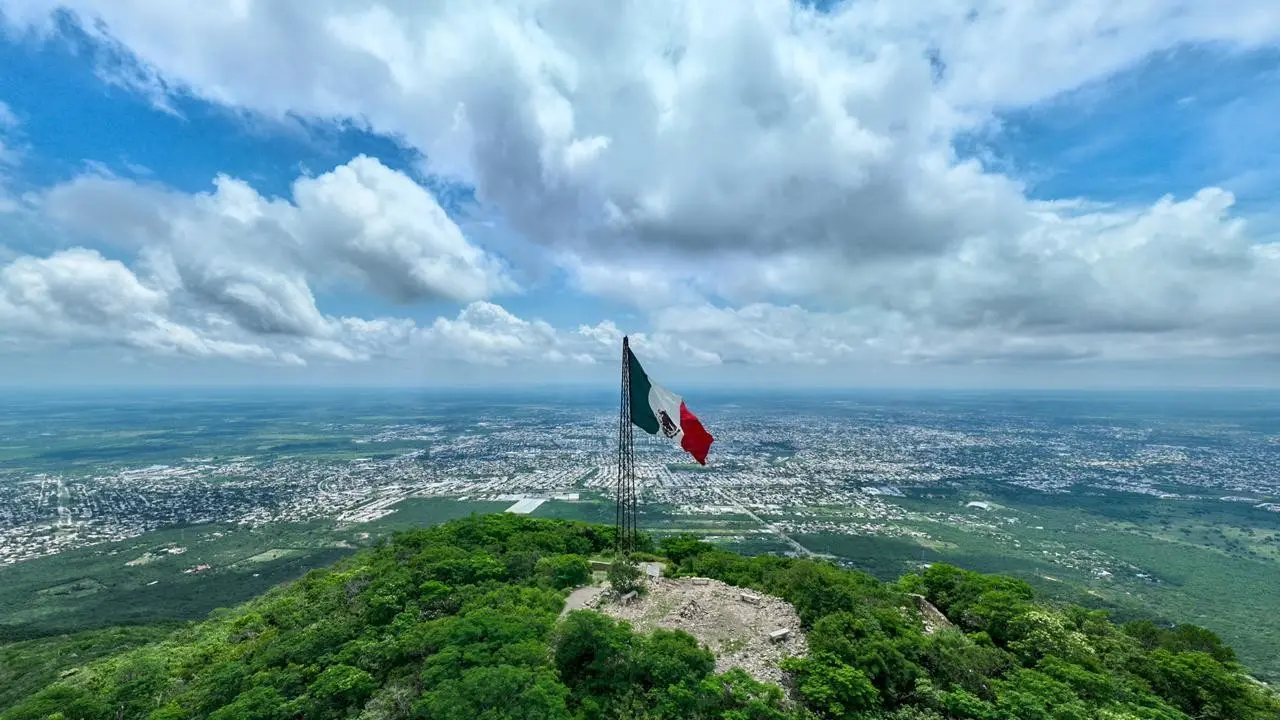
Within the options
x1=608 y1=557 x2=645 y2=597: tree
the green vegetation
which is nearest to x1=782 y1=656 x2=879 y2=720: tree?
x1=608 y1=557 x2=645 y2=597: tree

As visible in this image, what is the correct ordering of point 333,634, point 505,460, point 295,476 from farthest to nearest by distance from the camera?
1. point 505,460
2. point 295,476
3. point 333,634

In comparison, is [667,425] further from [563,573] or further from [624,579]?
[563,573]

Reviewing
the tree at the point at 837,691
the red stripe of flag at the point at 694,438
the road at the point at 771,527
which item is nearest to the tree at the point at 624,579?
the red stripe of flag at the point at 694,438

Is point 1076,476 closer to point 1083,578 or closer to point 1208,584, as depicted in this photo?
point 1208,584

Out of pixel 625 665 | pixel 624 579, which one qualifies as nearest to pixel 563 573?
pixel 624 579

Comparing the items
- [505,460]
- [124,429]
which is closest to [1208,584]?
[505,460]

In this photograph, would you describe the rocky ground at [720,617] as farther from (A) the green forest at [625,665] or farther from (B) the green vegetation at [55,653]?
(B) the green vegetation at [55,653]

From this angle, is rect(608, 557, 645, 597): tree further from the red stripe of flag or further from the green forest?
the red stripe of flag
